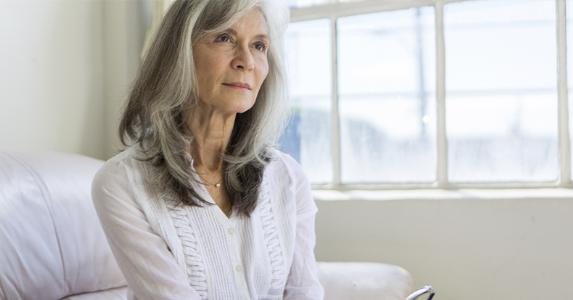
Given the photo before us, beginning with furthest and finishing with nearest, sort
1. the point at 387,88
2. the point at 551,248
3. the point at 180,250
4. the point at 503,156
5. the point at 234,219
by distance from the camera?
the point at 387,88
the point at 503,156
the point at 551,248
the point at 234,219
the point at 180,250

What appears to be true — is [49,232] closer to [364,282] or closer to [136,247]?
[136,247]

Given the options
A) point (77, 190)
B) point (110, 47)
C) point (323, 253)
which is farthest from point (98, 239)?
point (110, 47)

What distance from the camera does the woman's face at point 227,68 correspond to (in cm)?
144

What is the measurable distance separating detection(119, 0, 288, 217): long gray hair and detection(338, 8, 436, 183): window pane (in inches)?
47.0

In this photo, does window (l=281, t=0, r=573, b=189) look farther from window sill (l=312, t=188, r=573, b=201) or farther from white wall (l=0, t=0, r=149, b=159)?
white wall (l=0, t=0, r=149, b=159)

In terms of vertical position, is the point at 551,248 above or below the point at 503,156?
below

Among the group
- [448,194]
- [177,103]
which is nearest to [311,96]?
[448,194]

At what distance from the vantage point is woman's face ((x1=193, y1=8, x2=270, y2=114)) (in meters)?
1.44

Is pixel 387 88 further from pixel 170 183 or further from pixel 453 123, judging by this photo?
pixel 170 183

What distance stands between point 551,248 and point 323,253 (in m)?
0.78

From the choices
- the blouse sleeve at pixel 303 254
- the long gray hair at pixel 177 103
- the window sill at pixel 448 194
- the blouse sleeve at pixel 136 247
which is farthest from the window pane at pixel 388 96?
the blouse sleeve at pixel 136 247

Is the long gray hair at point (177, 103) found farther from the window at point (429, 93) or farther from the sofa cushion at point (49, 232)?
the window at point (429, 93)

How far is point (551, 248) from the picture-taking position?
2.24 m

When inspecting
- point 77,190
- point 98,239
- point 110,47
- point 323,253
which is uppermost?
point 110,47
